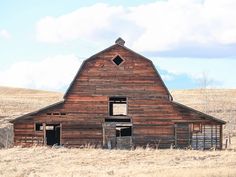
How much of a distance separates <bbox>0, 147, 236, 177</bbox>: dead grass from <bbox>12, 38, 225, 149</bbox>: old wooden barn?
1.97 meters

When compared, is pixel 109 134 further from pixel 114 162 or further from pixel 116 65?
pixel 114 162

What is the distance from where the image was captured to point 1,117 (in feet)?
204

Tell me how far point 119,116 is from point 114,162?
28.4 ft

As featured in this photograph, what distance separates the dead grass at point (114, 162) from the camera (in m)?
27.4

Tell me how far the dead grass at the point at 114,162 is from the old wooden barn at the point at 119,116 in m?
1.97

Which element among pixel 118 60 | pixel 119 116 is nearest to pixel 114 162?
pixel 119 116

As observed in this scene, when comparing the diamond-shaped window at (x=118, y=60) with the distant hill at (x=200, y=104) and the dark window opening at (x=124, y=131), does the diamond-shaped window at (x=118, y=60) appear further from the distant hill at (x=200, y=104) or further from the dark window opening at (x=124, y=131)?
the distant hill at (x=200, y=104)

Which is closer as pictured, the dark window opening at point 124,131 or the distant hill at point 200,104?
the dark window opening at point 124,131

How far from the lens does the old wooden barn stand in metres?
41.6

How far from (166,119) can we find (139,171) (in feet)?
46.0

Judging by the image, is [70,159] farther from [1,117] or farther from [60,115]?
[1,117]

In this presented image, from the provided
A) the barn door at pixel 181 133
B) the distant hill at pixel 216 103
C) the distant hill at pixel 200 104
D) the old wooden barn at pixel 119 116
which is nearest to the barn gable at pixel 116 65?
the old wooden barn at pixel 119 116

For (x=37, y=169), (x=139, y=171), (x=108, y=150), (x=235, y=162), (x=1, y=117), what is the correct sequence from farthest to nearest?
(x=1, y=117)
(x=108, y=150)
(x=235, y=162)
(x=37, y=169)
(x=139, y=171)

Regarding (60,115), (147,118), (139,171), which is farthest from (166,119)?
(139,171)
